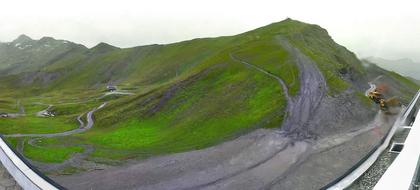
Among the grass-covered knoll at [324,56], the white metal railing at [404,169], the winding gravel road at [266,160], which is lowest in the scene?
the winding gravel road at [266,160]

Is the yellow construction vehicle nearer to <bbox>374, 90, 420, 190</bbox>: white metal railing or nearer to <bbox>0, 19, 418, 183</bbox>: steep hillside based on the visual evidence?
<bbox>0, 19, 418, 183</bbox>: steep hillside

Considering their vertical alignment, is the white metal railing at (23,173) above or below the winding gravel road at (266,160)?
above

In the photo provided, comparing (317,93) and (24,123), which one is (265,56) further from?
(24,123)

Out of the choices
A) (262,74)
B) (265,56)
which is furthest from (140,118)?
(265,56)

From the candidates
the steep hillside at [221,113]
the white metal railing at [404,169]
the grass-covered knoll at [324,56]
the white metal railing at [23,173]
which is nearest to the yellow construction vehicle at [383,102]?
the steep hillside at [221,113]

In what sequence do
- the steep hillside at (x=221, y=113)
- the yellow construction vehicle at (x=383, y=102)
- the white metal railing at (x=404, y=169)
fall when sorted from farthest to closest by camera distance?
the yellow construction vehicle at (x=383, y=102)
the steep hillside at (x=221, y=113)
the white metal railing at (x=404, y=169)

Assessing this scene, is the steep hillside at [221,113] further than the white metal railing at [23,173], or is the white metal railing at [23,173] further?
the steep hillside at [221,113]

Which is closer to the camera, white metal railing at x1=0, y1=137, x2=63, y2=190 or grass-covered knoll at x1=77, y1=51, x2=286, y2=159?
white metal railing at x1=0, y1=137, x2=63, y2=190

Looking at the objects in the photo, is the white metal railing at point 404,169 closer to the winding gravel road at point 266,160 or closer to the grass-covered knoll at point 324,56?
the winding gravel road at point 266,160

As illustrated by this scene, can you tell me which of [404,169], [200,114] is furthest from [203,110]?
[404,169]

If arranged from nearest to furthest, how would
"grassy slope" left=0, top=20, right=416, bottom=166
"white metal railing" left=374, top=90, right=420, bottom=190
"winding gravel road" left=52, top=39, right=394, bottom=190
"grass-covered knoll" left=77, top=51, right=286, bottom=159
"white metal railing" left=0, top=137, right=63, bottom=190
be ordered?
1. "white metal railing" left=374, top=90, right=420, bottom=190
2. "white metal railing" left=0, top=137, right=63, bottom=190
3. "winding gravel road" left=52, top=39, right=394, bottom=190
4. "grassy slope" left=0, top=20, right=416, bottom=166
5. "grass-covered knoll" left=77, top=51, right=286, bottom=159

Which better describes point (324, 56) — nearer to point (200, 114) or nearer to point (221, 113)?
point (221, 113)

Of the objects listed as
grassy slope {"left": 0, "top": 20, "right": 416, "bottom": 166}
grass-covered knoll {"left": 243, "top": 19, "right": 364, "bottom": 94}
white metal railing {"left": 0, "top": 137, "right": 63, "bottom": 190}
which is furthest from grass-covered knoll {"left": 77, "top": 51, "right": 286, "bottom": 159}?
white metal railing {"left": 0, "top": 137, "right": 63, "bottom": 190}
